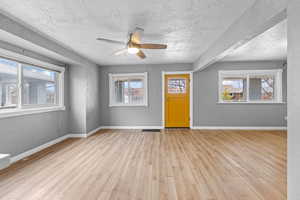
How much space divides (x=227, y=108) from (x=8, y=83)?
5.76 meters

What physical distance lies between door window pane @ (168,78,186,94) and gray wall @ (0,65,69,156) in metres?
3.32

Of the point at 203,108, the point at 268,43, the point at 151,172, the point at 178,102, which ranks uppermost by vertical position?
the point at 268,43

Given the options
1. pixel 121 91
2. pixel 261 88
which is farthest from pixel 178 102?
pixel 261 88

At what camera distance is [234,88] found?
5.34 metres

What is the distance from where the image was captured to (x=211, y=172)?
7.59ft

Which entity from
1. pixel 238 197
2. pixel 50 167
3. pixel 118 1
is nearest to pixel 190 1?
pixel 118 1

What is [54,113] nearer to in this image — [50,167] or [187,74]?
[50,167]

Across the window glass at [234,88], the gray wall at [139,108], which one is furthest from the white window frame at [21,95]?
the window glass at [234,88]

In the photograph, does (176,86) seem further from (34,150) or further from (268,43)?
(34,150)

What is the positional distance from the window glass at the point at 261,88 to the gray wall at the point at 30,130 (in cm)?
594

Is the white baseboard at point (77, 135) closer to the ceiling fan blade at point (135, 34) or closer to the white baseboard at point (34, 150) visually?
the white baseboard at point (34, 150)

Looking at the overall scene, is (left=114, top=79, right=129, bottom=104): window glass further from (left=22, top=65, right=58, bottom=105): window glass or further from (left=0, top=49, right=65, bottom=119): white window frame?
(left=22, top=65, right=58, bottom=105): window glass

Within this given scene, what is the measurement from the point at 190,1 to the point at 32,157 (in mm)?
3714

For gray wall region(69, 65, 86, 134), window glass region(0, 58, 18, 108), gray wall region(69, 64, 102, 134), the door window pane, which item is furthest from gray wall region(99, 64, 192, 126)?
window glass region(0, 58, 18, 108)
